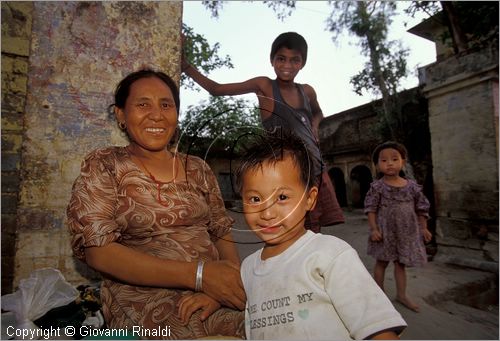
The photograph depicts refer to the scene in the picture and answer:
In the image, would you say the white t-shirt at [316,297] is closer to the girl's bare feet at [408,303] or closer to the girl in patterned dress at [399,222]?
the girl in patterned dress at [399,222]

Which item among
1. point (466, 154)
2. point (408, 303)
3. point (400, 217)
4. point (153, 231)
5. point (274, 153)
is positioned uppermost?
point (466, 154)

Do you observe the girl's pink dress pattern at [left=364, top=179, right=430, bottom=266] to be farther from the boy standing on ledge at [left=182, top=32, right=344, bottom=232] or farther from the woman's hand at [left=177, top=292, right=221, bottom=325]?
the woman's hand at [left=177, top=292, right=221, bottom=325]

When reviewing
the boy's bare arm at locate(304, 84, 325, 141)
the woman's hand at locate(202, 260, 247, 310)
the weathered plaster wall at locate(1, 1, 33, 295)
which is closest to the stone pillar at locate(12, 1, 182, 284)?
the weathered plaster wall at locate(1, 1, 33, 295)

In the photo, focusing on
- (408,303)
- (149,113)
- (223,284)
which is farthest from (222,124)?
(408,303)

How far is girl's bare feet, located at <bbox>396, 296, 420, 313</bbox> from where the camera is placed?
2.95 m

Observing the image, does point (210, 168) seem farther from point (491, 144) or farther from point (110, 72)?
point (491, 144)

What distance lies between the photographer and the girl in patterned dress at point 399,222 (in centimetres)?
291

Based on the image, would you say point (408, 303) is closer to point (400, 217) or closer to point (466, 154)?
point (400, 217)

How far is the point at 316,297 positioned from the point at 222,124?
24.2 inches

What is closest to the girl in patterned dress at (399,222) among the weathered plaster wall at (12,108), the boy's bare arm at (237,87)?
the boy's bare arm at (237,87)

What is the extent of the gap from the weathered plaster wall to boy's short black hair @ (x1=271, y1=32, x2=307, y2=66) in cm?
168

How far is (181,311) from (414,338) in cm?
231

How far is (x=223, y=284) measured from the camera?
110 centimetres

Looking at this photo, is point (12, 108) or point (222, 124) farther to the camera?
point (12, 108)
